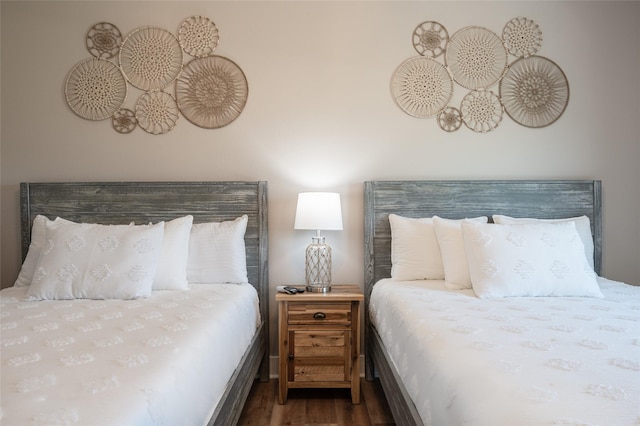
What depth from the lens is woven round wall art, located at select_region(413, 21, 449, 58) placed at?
2.81 metres

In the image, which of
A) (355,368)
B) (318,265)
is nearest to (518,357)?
(355,368)

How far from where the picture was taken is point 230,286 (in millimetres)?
2420

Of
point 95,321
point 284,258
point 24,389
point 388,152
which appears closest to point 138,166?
point 284,258

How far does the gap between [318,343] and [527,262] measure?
1.22 m

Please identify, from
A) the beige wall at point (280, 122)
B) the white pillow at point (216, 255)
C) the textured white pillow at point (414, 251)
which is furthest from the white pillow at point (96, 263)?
the textured white pillow at point (414, 251)

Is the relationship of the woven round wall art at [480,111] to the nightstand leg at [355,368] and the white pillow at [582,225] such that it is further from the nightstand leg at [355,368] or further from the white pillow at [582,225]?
the nightstand leg at [355,368]

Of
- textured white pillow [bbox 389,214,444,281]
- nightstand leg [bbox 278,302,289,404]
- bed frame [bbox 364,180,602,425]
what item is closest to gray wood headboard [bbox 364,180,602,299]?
bed frame [bbox 364,180,602,425]

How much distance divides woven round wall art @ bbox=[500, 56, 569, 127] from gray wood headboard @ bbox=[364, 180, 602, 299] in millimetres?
476

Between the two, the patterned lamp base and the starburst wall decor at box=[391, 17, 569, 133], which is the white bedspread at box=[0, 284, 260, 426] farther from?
the starburst wall decor at box=[391, 17, 569, 133]

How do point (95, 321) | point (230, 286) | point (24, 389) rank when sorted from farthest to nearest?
point (230, 286) → point (95, 321) → point (24, 389)

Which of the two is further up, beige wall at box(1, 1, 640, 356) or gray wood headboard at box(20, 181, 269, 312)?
beige wall at box(1, 1, 640, 356)

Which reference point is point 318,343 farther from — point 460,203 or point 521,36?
point 521,36

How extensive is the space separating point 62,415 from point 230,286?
5.10 ft

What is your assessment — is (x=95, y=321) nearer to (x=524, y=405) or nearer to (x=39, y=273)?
(x=39, y=273)
